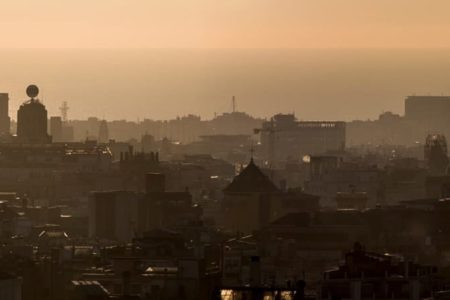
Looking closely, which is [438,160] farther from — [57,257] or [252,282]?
[252,282]

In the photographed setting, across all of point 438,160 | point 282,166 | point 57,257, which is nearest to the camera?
point 57,257

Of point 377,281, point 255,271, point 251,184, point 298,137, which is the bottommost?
point 377,281

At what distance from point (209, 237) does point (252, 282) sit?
21139 mm

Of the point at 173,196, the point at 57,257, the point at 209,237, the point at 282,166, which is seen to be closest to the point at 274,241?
the point at 209,237

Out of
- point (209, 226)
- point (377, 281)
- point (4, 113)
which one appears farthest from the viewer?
point (4, 113)

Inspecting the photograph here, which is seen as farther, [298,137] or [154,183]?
[298,137]

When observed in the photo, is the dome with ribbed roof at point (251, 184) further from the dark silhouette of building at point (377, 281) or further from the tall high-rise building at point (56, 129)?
the tall high-rise building at point (56, 129)

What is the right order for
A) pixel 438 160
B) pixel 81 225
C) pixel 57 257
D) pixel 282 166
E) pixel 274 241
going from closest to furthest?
pixel 57 257 < pixel 274 241 < pixel 81 225 < pixel 438 160 < pixel 282 166

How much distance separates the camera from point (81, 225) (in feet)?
289

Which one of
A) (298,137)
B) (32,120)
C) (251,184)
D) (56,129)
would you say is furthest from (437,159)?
(298,137)

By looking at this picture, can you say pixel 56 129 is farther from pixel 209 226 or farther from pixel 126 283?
pixel 126 283

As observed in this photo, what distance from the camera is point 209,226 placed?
275 ft

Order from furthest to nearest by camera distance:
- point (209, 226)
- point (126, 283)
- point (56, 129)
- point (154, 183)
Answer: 1. point (56, 129)
2. point (154, 183)
3. point (209, 226)
4. point (126, 283)

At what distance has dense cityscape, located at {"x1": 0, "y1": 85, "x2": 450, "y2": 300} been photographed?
52250mm
